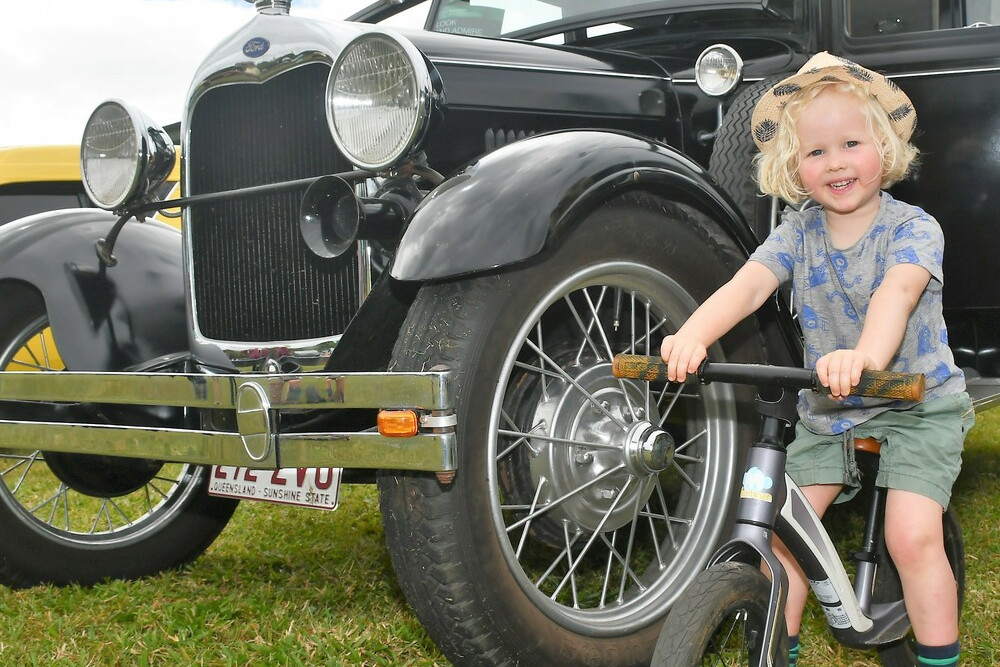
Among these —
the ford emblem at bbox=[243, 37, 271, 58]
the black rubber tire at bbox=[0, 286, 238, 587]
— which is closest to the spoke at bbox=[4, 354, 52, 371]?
the black rubber tire at bbox=[0, 286, 238, 587]

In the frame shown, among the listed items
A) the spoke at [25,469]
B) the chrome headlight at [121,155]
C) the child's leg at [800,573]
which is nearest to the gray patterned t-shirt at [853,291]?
the child's leg at [800,573]

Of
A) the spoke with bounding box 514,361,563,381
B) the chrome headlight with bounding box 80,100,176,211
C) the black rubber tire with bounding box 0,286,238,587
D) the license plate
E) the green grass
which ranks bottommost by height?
the green grass

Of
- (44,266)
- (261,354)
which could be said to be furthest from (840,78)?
(44,266)

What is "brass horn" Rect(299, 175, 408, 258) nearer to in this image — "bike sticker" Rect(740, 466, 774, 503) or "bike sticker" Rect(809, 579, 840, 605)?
"bike sticker" Rect(740, 466, 774, 503)

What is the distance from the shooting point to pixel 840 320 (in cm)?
198

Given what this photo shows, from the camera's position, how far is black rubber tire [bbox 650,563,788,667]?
4.86 ft

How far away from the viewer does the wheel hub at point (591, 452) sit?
2.11 m

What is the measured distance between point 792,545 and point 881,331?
0.43 meters

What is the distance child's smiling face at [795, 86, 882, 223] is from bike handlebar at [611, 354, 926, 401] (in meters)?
0.53

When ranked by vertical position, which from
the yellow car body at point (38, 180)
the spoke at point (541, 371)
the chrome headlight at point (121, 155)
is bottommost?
the spoke at point (541, 371)

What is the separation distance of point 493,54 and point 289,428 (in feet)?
3.84

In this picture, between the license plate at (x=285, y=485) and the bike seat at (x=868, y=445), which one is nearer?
the bike seat at (x=868, y=445)

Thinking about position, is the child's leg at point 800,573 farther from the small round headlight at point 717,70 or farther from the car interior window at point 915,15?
the car interior window at point 915,15

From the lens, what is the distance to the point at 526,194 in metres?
1.93
